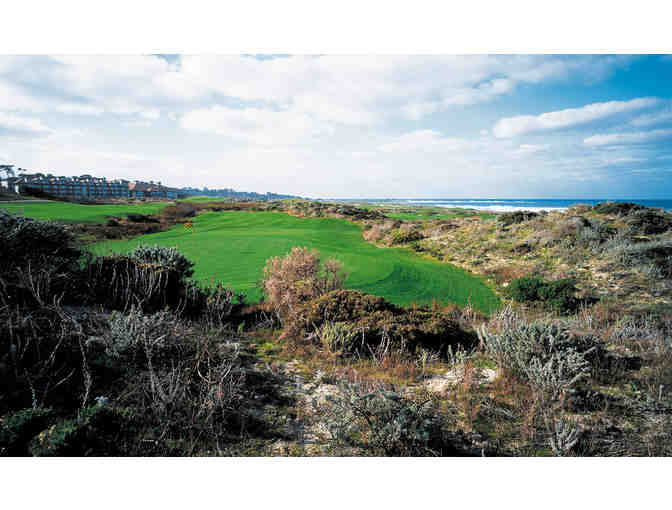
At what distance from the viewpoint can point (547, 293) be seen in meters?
5.52

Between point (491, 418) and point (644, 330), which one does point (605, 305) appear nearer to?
point (644, 330)

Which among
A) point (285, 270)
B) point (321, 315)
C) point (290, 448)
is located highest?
point (285, 270)

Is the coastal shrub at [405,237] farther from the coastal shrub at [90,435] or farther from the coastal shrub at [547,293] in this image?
the coastal shrub at [90,435]

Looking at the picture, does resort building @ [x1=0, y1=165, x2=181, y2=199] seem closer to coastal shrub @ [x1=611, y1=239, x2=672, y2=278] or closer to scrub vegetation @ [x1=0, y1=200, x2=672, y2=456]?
scrub vegetation @ [x1=0, y1=200, x2=672, y2=456]

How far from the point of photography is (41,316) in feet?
10.7

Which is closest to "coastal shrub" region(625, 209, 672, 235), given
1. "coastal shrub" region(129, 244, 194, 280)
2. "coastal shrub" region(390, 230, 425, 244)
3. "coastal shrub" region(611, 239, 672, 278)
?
"coastal shrub" region(611, 239, 672, 278)

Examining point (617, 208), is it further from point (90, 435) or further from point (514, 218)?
point (90, 435)

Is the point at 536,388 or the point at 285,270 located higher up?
the point at 285,270

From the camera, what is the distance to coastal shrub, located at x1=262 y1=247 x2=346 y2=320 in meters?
5.03

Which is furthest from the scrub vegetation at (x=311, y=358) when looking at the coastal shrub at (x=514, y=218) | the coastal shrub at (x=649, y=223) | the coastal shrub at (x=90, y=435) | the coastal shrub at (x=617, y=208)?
the coastal shrub at (x=514, y=218)

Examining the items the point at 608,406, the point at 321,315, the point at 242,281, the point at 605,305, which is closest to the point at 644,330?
the point at 605,305

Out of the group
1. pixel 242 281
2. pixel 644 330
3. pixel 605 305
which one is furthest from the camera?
pixel 242 281

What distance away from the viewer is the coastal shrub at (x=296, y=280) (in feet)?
16.5

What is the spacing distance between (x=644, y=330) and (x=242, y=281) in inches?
A: 261
